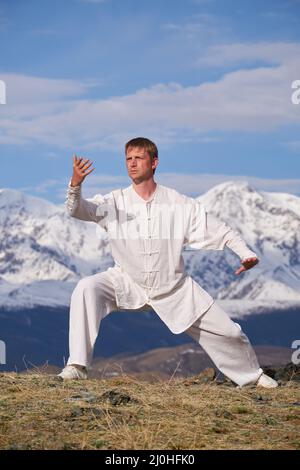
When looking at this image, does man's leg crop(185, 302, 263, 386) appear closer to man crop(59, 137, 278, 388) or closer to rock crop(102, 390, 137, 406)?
man crop(59, 137, 278, 388)

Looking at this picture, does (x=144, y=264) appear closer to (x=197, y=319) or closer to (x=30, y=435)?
(x=197, y=319)

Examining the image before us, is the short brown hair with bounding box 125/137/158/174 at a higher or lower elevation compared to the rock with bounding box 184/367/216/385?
higher

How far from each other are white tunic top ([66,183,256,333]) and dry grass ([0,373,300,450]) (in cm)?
105

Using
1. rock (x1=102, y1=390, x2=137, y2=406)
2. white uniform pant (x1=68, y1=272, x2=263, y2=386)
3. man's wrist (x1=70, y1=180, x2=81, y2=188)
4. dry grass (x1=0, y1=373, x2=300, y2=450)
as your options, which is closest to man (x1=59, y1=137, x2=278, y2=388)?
white uniform pant (x1=68, y1=272, x2=263, y2=386)

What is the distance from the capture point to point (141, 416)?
359 inches

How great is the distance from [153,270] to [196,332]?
97 centimetres

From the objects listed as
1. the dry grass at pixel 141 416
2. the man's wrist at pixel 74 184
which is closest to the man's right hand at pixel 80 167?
the man's wrist at pixel 74 184

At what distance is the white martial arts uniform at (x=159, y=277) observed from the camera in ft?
38.8

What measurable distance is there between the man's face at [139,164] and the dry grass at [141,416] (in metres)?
2.52

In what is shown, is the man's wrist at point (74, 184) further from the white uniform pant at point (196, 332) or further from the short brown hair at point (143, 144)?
the white uniform pant at point (196, 332)

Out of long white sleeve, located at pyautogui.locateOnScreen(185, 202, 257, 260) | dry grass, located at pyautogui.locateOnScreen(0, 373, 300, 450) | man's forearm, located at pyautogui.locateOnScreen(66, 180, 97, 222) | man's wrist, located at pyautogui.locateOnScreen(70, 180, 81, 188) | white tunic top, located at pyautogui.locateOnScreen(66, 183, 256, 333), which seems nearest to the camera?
dry grass, located at pyautogui.locateOnScreen(0, 373, 300, 450)

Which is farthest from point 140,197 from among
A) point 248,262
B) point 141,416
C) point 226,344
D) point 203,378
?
point 141,416

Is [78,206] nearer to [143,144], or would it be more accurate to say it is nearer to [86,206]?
[86,206]

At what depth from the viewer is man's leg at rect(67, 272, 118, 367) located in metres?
11.7
